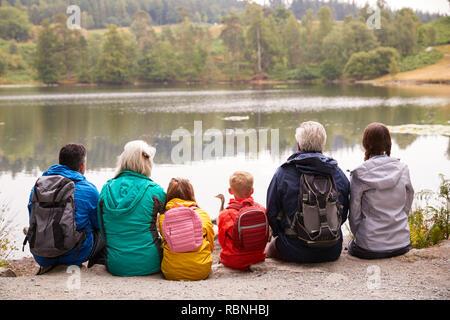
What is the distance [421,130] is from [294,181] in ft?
47.4

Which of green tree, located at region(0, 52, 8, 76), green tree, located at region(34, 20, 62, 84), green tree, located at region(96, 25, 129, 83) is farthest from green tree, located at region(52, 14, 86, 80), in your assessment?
green tree, located at region(0, 52, 8, 76)

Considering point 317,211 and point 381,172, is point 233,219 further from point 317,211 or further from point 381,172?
point 381,172

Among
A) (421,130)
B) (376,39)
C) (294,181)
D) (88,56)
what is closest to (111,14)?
(88,56)

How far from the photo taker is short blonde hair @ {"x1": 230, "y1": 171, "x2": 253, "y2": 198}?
3.83m

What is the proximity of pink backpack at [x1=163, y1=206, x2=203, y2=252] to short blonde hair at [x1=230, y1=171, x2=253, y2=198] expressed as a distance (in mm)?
438

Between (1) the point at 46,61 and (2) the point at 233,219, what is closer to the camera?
(2) the point at 233,219

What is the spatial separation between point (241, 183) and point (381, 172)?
120 cm

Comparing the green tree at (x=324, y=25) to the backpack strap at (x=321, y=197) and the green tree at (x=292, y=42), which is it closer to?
the green tree at (x=292, y=42)

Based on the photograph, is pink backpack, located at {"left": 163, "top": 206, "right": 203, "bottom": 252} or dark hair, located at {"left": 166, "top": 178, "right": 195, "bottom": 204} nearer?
pink backpack, located at {"left": 163, "top": 206, "right": 203, "bottom": 252}

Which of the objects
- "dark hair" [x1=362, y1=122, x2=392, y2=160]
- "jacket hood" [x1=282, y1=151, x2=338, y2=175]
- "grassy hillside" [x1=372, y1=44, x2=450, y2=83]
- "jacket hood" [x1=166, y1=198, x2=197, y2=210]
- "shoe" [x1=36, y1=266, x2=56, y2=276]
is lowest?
"shoe" [x1=36, y1=266, x2=56, y2=276]

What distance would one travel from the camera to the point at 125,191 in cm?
368

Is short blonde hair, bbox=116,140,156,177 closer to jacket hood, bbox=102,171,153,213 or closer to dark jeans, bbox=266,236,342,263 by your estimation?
jacket hood, bbox=102,171,153,213

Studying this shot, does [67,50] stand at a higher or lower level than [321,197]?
higher

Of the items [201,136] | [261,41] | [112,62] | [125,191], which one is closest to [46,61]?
[112,62]
